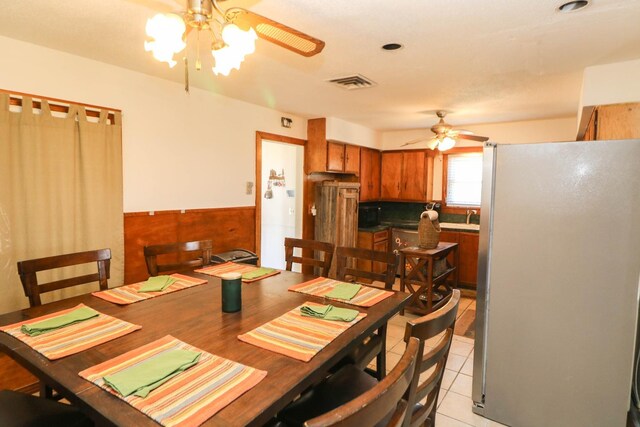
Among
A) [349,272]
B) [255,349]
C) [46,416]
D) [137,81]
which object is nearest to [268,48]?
[137,81]

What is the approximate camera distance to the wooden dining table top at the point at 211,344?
3.10 ft

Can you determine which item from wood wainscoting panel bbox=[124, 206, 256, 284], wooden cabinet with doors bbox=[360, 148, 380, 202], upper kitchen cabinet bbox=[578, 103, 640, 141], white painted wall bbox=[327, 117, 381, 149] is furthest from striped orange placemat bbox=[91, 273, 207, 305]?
wooden cabinet with doors bbox=[360, 148, 380, 202]

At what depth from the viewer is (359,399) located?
0.78 m

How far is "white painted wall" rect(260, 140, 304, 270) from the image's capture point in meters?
5.23

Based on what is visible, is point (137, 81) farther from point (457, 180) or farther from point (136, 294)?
point (457, 180)

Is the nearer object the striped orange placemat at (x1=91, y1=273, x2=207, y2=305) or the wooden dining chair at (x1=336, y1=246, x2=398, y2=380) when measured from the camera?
the striped orange placemat at (x1=91, y1=273, x2=207, y2=305)

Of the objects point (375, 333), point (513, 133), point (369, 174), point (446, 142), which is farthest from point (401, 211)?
point (375, 333)

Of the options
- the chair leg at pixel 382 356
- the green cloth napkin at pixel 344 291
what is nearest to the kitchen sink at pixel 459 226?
the chair leg at pixel 382 356

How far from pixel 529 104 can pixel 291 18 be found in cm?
315

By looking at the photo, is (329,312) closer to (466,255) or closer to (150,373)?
(150,373)

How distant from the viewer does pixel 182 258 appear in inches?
134

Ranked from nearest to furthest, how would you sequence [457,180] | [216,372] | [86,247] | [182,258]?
[216,372], [86,247], [182,258], [457,180]

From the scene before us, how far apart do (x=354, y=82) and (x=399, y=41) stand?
0.89m

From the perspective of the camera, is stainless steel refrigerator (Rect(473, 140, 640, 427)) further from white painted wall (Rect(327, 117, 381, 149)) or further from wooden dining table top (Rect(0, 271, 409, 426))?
white painted wall (Rect(327, 117, 381, 149))
